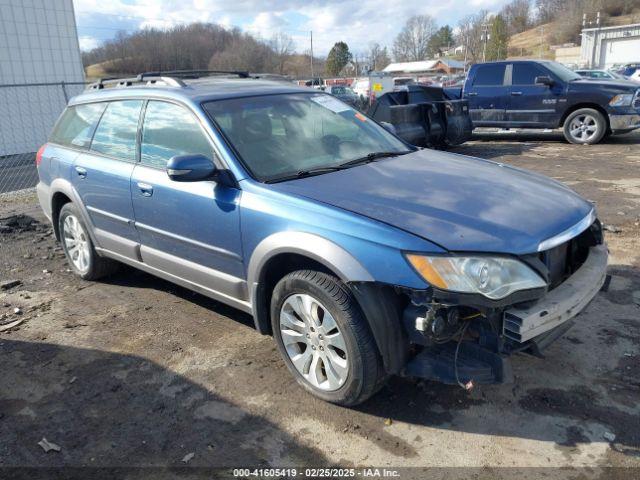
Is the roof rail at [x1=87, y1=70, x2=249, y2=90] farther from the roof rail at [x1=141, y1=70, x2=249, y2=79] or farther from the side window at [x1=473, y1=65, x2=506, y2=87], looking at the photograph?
the side window at [x1=473, y1=65, x2=506, y2=87]

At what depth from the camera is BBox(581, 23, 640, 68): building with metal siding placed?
49.7m

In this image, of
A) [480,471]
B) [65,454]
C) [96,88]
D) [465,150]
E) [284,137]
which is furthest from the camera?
[465,150]

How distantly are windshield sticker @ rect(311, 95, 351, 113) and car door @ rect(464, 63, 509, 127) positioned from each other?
922cm

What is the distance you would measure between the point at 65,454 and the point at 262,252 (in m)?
1.48

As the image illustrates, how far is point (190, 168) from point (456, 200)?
5.08 ft

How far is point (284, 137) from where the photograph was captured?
3.68 meters

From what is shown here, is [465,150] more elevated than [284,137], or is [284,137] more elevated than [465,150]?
[284,137]

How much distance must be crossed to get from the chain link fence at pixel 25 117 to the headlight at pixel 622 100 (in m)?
12.4

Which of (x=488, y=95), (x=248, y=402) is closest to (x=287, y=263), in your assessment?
(x=248, y=402)

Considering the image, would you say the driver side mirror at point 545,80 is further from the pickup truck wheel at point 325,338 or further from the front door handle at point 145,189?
the pickup truck wheel at point 325,338

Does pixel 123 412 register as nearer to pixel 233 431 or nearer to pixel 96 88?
pixel 233 431

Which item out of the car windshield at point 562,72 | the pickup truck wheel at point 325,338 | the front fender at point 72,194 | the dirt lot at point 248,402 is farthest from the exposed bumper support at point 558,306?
the car windshield at point 562,72

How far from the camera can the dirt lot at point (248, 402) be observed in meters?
2.73

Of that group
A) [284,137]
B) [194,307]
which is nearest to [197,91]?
[284,137]
